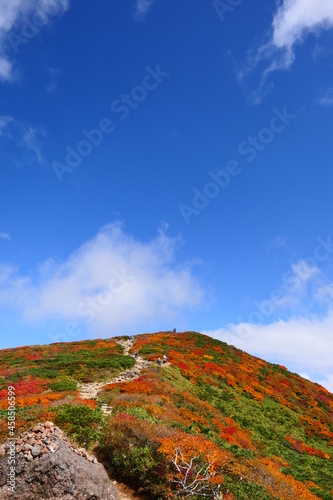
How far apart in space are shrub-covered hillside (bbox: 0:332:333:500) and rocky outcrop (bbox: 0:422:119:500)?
2.51 meters

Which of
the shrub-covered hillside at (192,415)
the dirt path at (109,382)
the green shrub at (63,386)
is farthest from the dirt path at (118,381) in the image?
the green shrub at (63,386)

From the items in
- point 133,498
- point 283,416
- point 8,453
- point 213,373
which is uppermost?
point 213,373

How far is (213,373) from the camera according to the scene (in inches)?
1470

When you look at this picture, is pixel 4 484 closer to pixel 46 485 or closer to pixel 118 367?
pixel 46 485

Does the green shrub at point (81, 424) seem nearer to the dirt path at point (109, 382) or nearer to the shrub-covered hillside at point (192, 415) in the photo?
the shrub-covered hillside at point (192, 415)

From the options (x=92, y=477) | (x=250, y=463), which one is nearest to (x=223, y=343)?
(x=250, y=463)

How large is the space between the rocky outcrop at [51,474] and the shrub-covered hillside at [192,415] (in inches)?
98.9

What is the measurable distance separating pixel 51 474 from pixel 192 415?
1267 centimetres

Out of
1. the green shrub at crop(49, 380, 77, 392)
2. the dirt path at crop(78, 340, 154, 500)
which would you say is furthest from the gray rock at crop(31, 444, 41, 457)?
the green shrub at crop(49, 380, 77, 392)

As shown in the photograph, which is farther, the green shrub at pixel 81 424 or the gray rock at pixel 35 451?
the green shrub at pixel 81 424

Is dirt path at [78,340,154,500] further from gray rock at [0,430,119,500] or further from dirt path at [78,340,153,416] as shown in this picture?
gray rock at [0,430,119,500]

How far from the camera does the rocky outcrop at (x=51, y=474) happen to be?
9344 mm

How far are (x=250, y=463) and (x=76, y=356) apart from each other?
101ft

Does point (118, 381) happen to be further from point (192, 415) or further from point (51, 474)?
point (51, 474)
